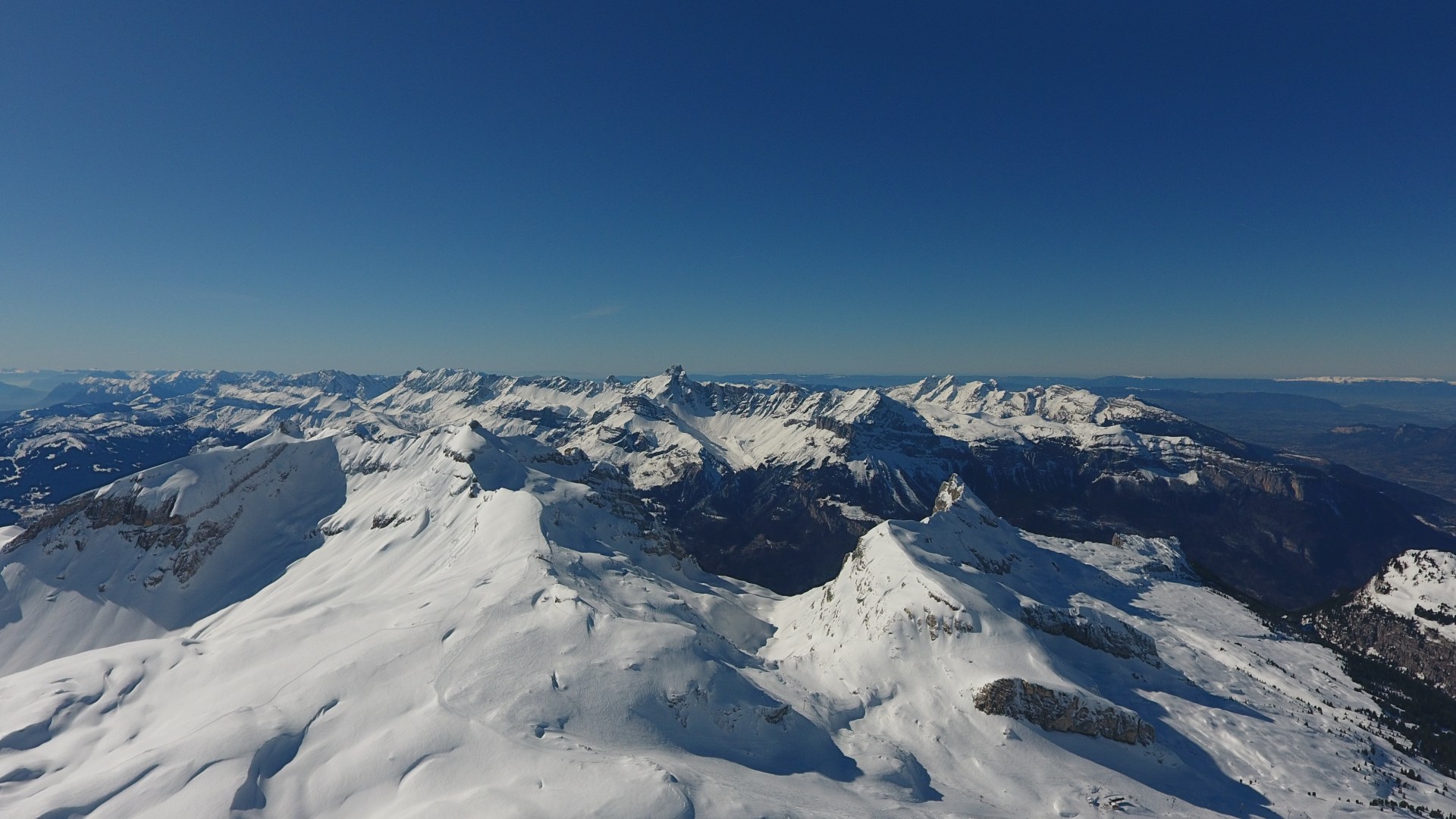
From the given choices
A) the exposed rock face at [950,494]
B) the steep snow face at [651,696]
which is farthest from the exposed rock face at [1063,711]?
the exposed rock face at [950,494]

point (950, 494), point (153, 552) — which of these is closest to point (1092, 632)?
point (950, 494)

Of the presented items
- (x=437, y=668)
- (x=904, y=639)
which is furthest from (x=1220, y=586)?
(x=437, y=668)

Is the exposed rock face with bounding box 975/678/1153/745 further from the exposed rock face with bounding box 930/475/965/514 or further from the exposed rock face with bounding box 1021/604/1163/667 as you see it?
the exposed rock face with bounding box 930/475/965/514

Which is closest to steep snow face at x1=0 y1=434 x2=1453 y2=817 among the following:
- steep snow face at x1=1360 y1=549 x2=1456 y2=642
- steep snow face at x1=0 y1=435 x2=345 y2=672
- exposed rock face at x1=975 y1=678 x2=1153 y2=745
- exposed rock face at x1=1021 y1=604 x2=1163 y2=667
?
exposed rock face at x1=975 y1=678 x2=1153 y2=745

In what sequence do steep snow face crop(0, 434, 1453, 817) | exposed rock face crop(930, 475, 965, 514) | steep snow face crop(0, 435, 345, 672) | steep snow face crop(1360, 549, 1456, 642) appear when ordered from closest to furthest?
steep snow face crop(0, 434, 1453, 817), steep snow face crop(1360, 549, 1456, 642), steep snow face crop(0, 435, 345, 672), exposed rock face crop(930, 475, 965, 514)

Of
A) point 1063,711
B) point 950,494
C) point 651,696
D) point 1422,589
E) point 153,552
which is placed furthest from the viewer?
point 950,494

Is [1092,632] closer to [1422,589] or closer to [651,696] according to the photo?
[651,696]
